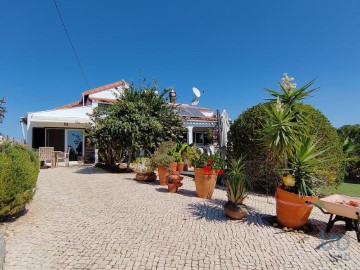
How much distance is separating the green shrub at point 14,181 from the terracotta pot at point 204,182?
572cm

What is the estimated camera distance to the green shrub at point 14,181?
5980 mm

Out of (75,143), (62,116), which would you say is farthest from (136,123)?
(75,143)

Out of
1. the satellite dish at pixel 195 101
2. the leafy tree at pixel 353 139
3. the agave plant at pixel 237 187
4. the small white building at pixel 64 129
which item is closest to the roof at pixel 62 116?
the small white building at pixel 64 129

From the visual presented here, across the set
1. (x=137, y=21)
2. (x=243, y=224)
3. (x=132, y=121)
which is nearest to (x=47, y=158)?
(x=132, y=121)

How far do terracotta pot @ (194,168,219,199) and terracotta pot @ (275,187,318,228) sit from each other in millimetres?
3212

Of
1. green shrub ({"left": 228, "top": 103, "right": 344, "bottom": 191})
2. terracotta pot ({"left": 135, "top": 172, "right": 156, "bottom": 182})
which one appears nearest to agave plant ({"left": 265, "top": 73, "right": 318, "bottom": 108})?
green shrub ({"left": 228, "top": 103, "right": 344, "bottom": 191})

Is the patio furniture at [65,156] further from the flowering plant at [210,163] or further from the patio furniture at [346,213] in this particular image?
the patio furniture at [346,213]

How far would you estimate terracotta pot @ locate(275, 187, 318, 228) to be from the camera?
6.44 metres

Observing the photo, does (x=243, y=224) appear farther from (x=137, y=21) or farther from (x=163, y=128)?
(x=137, y=21)

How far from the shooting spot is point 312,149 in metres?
6.76

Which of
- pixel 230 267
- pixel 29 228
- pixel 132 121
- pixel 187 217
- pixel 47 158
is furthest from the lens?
pixel 47 158

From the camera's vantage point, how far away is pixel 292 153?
24.0ft

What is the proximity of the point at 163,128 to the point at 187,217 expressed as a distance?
398 inches

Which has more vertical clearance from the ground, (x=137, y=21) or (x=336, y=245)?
(x=137, y=21)
